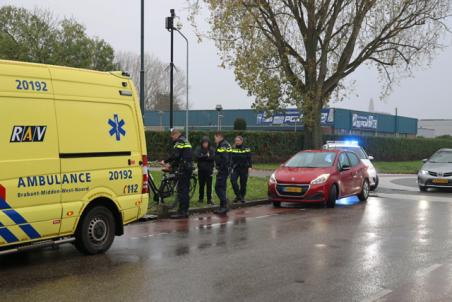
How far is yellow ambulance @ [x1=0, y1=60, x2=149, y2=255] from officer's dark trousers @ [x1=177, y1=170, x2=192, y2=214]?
10.8ft

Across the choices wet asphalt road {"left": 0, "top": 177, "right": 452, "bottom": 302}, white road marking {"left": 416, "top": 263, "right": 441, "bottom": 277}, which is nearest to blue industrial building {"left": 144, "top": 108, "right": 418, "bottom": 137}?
wet asphalt road {"left": 0, "top": 177, "right": 452, "bottom": 302}

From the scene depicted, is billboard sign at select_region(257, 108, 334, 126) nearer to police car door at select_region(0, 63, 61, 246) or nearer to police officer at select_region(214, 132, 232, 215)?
police officer at select_region(214, 132, 232, 215)

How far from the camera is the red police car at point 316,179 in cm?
1432

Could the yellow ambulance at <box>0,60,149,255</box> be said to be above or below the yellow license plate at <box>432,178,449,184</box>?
above

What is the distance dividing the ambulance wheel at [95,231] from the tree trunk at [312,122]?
18.1 metres

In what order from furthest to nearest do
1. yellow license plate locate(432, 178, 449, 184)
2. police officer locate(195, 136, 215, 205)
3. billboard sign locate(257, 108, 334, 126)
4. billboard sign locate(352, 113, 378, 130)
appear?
1. billboard sign locate(352, 113, 378, 130)
2. billboard sign locate(257, 108, 334, 126)
3. yellow license plate locate(432, 178, 449, 184)
4. police officer locate(195, 136, 215, 205)

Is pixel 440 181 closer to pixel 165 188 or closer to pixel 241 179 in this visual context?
pixel 241 179

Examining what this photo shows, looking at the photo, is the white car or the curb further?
the white car

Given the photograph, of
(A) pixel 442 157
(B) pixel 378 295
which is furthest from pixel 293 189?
(A) pixel 442 157

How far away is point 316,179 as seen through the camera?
14336 millimetres

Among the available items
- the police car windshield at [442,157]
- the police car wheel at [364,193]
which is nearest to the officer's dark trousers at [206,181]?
the police car wheel at [364,193]

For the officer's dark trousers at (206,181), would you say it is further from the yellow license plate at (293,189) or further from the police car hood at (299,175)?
the yellow license plate at (293,189)

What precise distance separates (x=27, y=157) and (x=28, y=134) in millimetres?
295

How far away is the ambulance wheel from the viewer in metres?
8.09
